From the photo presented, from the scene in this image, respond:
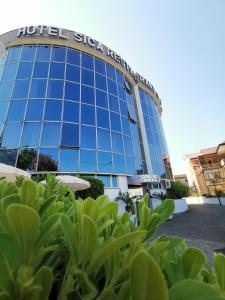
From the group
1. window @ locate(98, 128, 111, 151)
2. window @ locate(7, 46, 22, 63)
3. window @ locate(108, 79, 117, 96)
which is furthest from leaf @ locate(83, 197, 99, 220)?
window @ locate(7, 46, 22, 63)

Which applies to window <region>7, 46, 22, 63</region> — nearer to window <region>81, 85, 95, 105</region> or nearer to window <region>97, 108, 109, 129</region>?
window <region>81, 85, 95, 105</region>

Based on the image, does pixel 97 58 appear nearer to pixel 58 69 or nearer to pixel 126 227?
pixel 58 69

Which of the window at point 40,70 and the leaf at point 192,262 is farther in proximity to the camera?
the window at point 40,70

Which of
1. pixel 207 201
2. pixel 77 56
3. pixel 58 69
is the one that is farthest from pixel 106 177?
pixel 207 201

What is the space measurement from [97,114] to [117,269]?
17066 millimetres

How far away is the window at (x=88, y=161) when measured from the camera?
1461cm

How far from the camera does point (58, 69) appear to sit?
57.3 ft

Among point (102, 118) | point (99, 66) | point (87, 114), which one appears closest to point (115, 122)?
point (102, 118)

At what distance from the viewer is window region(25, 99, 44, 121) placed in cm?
1501

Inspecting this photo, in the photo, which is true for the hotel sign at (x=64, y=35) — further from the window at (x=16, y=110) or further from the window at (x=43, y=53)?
the window at (x=16, y=110)

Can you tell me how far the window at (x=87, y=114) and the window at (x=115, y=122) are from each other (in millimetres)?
1966

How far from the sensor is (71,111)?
16.0m

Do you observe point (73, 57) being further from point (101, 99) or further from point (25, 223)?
point (25, 223)

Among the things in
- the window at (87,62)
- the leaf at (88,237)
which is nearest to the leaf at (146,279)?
the leaf at (88,237)
